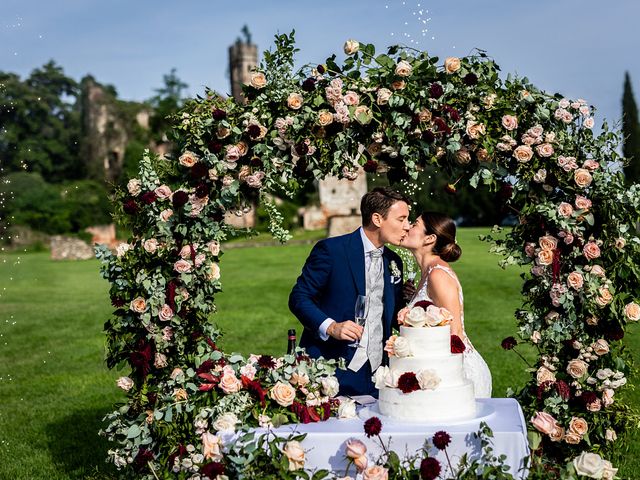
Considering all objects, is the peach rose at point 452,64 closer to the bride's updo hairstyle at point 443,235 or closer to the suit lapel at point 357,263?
the bride's updo hairstyle at point 443,235

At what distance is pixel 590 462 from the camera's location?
15.8 feet

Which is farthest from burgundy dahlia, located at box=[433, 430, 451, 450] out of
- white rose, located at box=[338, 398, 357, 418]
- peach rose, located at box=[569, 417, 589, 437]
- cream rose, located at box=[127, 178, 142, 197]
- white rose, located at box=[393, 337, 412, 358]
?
cream rose, located at box=[127, 178, 142, 197]

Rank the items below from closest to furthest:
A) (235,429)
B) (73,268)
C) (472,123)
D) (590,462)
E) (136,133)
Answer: (590,462)
(235,429)
(472,123)
(73,268)
(136,133)

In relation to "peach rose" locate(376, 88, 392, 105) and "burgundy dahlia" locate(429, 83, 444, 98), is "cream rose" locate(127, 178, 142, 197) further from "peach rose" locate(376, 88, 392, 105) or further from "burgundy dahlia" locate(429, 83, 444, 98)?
"burgundy dahlia" locate(429, 83, 444, 98)

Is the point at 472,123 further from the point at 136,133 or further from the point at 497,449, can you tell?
the point at 136,133

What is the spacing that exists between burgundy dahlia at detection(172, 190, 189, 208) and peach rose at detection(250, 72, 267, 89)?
0.97 m

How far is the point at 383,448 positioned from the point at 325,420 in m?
0.61

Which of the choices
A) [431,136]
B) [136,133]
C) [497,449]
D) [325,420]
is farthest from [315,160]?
[136,133]

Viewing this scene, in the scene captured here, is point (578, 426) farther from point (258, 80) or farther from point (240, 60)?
point (240, 60)

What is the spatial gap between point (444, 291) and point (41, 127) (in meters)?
73.2

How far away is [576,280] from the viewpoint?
20.8ft

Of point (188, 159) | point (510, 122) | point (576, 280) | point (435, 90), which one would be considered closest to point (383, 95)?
point (435, 90)

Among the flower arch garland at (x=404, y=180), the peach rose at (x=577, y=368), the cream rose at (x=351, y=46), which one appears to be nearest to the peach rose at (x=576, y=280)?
Answer: the flower arch garland at (x=404, y=180)

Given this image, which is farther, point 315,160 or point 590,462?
point 315,160
